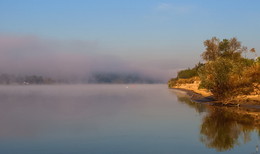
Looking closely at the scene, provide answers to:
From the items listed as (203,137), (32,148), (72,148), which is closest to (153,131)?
(203,137)

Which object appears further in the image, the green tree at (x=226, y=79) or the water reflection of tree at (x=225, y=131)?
the green tree at (x=226, y=79)

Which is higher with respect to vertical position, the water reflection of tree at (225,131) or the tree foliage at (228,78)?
the tree foliage at (228,78)

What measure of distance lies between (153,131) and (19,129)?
17782mm

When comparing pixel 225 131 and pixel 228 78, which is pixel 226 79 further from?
pixel 225 131

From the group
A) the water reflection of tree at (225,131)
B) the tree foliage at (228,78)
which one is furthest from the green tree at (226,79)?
the water reflection of tree at (225,131)

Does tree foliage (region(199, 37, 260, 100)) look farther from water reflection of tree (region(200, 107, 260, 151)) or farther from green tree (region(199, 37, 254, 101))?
water reflection of tree (region(200, 107, 260, 151))

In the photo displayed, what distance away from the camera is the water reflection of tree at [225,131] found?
28734mm

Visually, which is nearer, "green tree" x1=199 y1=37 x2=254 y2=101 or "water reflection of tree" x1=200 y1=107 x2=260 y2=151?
"water reflection of tree" x1=200 y1=107 x2=260 y2=151

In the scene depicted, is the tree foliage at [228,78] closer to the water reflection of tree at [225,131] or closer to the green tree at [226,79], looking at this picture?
the green tree at [226,79]

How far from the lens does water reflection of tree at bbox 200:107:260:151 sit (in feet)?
94.3

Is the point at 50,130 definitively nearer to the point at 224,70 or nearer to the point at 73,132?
the point at 73,132

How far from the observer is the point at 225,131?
3538 cm

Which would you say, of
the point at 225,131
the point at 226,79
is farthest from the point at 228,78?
the point at 225,131

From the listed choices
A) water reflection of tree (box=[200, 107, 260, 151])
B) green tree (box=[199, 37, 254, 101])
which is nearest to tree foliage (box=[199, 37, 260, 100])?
green tree (box=[199, 37, 254, 101])
